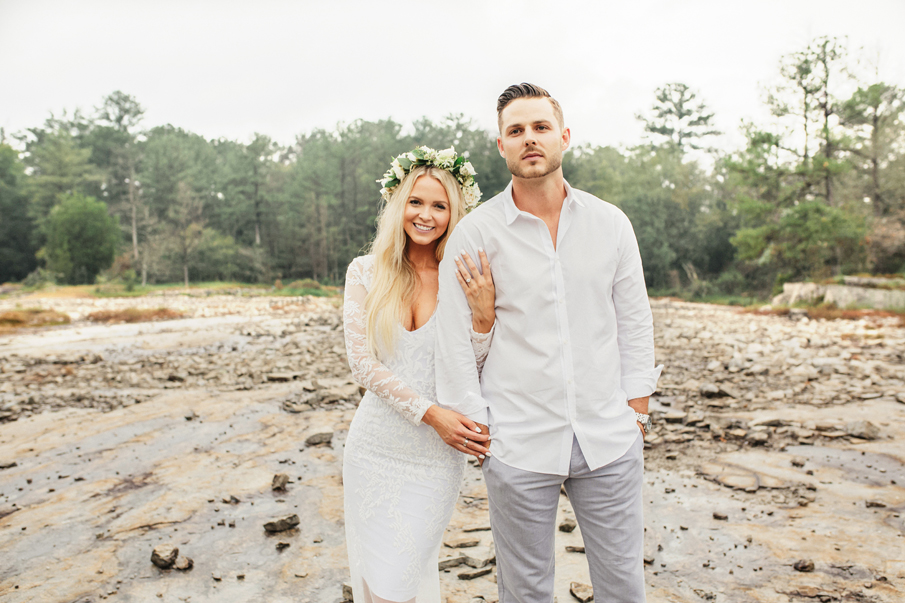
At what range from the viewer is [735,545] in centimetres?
366

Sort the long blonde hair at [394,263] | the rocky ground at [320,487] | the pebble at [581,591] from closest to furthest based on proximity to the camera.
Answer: the long blonde hair at [394,263], the pebble at [581,591], the rocky ground at [320,487]

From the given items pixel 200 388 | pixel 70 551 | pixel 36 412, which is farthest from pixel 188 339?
pixel 70 551

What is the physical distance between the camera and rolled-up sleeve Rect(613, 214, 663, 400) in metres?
2.18

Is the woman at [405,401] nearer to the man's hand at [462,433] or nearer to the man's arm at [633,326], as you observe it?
the man's hand at [462,433]

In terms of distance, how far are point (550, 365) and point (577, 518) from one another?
1.79 ft

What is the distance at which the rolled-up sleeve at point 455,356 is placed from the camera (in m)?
2.05

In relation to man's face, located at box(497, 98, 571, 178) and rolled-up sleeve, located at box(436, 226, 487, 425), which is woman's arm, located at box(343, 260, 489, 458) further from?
man's face, located at box(497, 98, 571, 178)

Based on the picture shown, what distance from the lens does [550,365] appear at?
2020 mm

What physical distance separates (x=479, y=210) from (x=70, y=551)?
138 inches

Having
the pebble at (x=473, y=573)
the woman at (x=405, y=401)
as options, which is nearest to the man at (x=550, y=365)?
the woman at (x=405, y=401)

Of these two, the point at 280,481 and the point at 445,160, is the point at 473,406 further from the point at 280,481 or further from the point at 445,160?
the point at 280,481

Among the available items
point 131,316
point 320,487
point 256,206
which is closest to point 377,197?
point 256,206

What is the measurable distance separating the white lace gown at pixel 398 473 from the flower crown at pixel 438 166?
0.63m

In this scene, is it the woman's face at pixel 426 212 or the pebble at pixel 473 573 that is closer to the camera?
the woman's face at pixel 426 212
